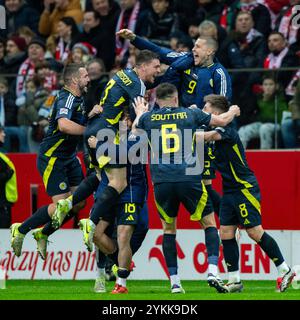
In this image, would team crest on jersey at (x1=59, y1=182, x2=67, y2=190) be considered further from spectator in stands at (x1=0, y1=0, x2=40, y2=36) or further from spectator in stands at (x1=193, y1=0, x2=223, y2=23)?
spectator in stands at (x1=0, y1=0, x2=40, y2=36)

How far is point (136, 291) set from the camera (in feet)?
48.1

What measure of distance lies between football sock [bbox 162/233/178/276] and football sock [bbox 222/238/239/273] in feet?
2.27

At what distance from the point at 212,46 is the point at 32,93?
3.84m

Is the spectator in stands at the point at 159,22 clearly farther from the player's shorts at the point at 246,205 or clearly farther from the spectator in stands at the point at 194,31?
the player's shorts at the point at 246,205

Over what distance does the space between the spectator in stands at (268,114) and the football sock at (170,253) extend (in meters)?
3.84

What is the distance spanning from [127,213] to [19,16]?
9540mm

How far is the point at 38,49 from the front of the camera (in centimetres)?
2066

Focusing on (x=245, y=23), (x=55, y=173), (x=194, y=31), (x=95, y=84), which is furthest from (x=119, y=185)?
(x=194, y=31)

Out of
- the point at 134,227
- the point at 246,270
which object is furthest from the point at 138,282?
the point at 134,227

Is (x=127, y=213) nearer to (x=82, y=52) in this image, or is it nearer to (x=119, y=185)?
(x=119, y=185)

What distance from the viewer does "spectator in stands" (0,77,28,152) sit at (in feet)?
60.6

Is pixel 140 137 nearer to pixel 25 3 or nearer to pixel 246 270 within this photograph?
pixel 246 270

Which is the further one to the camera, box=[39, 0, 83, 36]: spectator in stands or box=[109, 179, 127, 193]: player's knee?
box=[39, 0, 83, 36]: spectator in stands

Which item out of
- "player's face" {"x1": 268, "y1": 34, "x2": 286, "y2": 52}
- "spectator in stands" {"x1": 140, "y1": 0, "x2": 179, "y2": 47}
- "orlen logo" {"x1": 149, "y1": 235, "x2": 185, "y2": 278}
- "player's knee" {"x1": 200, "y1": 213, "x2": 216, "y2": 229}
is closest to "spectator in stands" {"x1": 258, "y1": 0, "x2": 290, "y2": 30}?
"player's face" {"x1": 268, "y1": 34, "x2": 286, "y2": 52}
